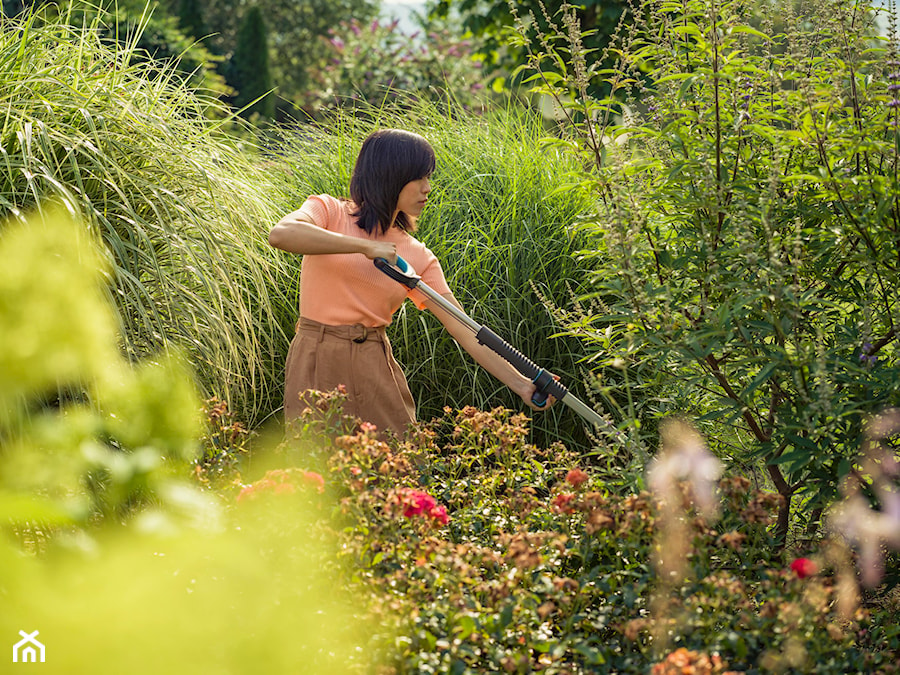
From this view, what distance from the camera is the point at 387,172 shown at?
2977mm

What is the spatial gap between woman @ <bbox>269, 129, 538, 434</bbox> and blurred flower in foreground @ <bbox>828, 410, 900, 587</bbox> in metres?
1.13

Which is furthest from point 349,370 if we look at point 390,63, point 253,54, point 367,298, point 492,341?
point 253,54

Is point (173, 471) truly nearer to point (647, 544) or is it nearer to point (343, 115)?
point (647, 544)

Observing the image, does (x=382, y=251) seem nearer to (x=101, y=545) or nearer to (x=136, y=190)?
(x=136, y=190)

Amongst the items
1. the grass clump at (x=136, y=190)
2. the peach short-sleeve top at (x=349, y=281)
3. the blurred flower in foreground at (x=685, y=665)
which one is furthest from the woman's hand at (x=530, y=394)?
the blurred flower in foreground at (x=685, y=665)

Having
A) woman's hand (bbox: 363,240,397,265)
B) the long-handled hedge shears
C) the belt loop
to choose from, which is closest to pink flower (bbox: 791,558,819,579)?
the long-handled hedge shears

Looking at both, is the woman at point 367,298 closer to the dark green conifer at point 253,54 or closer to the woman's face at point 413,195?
the woman's face at point 413,195

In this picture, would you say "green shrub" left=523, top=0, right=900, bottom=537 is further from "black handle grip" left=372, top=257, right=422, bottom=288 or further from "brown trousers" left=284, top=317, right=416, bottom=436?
"brown trousers" left=284, top=317, right=416, bottom=436

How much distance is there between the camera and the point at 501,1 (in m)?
8.97

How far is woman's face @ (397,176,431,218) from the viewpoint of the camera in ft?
9.84

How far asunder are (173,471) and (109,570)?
0.41 ft

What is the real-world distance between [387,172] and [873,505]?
187 centimetres

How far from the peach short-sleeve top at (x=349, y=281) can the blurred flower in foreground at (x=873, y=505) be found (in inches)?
58.0

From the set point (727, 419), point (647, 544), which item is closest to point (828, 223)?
point (727, 419)
